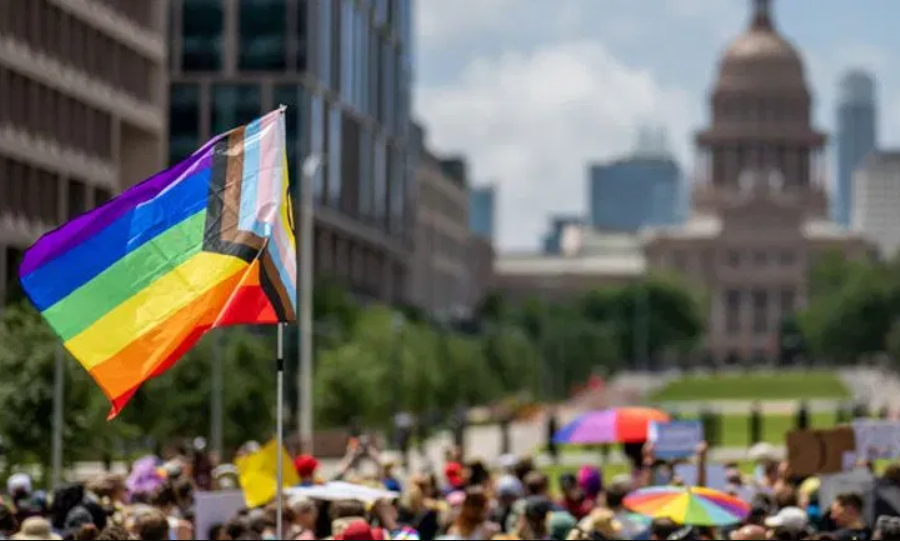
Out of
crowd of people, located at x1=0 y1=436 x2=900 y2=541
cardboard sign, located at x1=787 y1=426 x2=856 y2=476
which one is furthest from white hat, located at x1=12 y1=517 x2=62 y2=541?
cardboard sign, located at x1=787 y1=426 x2=856 y2=476

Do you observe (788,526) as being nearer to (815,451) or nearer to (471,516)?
(471,516)

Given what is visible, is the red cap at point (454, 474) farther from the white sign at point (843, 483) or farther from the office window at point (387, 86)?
the office window at point (387, 86)

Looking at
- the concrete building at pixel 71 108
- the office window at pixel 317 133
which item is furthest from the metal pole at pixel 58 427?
the office window at pixel 317 133

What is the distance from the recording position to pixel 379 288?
14112 centimetres

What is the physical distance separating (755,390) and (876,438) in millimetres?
148623

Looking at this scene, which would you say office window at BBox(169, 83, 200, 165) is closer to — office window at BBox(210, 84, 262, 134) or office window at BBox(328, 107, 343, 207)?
office window at BBox(210, 84, 262, 134)

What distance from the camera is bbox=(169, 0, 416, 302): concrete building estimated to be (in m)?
115

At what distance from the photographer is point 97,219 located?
21.8 m

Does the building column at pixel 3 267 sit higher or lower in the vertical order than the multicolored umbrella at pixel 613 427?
higher

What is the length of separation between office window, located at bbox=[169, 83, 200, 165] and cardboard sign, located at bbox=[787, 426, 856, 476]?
275ft

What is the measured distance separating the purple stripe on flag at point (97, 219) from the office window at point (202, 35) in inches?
3677

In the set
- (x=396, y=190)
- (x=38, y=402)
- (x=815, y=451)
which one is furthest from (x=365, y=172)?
(x=815, y=451)

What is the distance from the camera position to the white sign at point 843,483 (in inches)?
1155

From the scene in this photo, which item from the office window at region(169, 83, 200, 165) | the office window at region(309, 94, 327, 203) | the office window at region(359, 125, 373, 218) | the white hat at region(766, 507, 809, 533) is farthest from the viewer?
the office window at region(359, 125, 373, 218)
